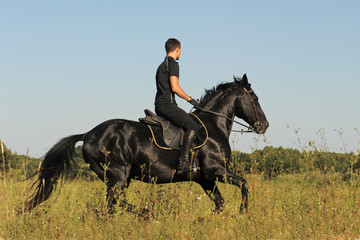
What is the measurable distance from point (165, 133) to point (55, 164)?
220cm

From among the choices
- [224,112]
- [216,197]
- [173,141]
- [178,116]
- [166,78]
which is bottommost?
[216,197]

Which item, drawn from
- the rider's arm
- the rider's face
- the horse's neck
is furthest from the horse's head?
the rider's face

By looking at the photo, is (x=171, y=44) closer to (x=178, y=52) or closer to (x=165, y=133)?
(x=178, y=52)

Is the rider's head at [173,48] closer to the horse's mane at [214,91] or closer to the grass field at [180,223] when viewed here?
the horse's mane at [214,91]

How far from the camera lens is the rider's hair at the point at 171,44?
783cm

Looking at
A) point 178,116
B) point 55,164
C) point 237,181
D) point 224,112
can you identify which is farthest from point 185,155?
point 55,164

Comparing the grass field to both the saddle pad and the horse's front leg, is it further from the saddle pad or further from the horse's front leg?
the saddle pad

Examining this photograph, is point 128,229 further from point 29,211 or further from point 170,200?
point 29,211

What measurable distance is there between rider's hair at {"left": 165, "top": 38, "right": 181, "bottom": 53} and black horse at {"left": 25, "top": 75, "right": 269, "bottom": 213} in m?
1.39

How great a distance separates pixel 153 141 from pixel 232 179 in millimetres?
1658

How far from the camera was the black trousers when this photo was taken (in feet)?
25.0

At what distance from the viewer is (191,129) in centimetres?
754

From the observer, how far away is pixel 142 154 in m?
7.31

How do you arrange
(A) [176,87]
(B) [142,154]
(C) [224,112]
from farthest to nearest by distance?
(C) [224,112] < (A) [176,87] < (B) [142,154]
